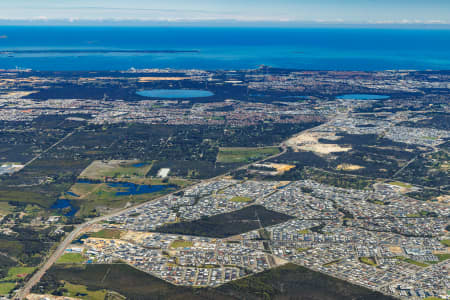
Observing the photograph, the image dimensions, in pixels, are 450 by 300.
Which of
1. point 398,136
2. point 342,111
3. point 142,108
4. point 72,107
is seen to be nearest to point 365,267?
point 398,136

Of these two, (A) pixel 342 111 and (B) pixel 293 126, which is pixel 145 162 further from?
(A) pixel 342 111

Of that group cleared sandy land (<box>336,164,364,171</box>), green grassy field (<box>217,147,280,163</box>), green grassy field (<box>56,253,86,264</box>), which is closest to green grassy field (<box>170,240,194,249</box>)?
green grassy field (<box>56,253,86,264</box>)

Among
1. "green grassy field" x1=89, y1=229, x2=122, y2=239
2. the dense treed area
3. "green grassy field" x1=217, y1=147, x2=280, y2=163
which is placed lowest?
the dense treed area

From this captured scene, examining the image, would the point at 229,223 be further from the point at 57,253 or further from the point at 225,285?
the point at 57,253

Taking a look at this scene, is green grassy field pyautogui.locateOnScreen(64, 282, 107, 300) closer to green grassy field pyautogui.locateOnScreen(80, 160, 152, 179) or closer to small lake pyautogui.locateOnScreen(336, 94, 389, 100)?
green grassy field pyautogui.locateOnScreen(80, 160, 152, 179)

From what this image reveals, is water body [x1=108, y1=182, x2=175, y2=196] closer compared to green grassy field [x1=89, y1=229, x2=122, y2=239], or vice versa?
green grassy field [x1=89, y1=229, x2=122, y2=239]

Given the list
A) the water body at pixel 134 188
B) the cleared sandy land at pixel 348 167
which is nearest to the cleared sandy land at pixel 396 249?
the cleared sandy land at pixel 348 167

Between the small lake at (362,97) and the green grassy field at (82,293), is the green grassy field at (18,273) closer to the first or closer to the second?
the green grassy field at (82,293)
